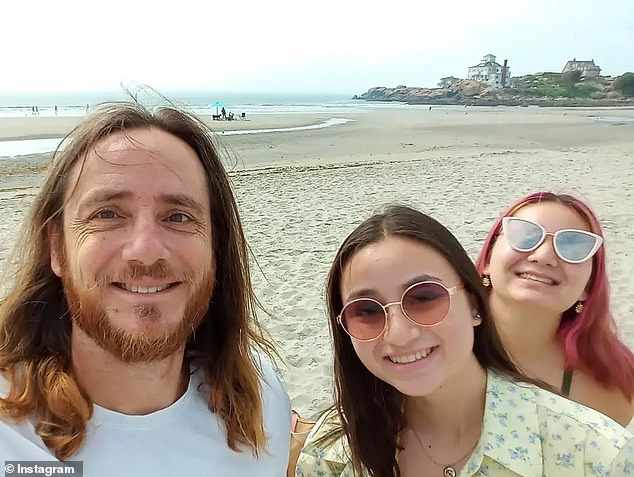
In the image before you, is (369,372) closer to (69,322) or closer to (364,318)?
(364,318)

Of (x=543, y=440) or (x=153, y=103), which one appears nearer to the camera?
(x=543, y=440)

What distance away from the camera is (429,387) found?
1.83 metres

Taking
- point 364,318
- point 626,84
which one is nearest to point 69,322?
point 364,318

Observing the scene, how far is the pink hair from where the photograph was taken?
2637 mm

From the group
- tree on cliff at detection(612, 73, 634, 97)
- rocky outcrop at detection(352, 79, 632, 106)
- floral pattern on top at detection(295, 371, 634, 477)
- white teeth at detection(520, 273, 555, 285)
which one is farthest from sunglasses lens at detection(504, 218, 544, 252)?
tree on cliff at detection(612, 73, 634, 97)

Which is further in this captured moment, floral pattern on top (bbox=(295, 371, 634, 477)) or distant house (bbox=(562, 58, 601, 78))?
distant house (bbox=(562, 58, 601, 78))

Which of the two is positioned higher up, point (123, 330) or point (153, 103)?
point (153, 103)

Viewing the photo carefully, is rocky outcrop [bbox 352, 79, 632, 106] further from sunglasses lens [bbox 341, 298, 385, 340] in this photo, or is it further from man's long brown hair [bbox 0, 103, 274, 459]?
sunglasses lens [bbox 341, 298, 385, 340]

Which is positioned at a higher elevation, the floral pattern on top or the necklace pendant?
the floral pattern on top

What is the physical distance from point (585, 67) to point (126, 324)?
141 meters

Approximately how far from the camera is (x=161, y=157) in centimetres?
204

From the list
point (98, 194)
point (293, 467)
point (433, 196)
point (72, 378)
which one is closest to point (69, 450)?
point (72, 378)

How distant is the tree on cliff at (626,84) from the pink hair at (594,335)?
91.8 metres

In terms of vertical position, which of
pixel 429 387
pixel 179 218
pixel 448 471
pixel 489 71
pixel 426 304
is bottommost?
pixel 448 471
